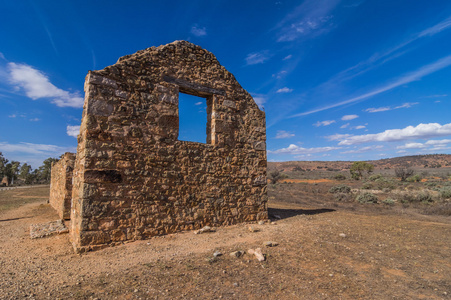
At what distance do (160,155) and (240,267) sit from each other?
3012mm

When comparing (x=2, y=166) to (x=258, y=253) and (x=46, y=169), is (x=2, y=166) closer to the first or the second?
(x=46, y=169)

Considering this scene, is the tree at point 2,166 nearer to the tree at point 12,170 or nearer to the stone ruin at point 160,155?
the tree at point 12,170

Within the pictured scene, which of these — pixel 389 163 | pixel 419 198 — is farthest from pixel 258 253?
pixel 389 163

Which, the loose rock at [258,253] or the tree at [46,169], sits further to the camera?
the tree at [46,169]

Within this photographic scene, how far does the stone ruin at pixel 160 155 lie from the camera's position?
4852 mm

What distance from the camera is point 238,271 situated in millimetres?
3705

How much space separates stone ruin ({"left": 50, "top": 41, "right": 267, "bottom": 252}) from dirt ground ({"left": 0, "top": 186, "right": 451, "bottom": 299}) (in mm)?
514

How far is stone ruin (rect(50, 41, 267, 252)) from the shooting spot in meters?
4.85

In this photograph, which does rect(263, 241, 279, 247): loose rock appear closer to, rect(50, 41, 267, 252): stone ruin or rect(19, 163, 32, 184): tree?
rect(50, 41, 267, 252): stone ruin

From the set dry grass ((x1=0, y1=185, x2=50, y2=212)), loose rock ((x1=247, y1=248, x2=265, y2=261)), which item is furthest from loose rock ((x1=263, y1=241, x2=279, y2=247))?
dry grass ((x1=0, y1=185, x2=50, y2=212))

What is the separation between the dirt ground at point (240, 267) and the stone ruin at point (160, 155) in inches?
20.3

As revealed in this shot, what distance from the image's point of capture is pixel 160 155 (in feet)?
18.3

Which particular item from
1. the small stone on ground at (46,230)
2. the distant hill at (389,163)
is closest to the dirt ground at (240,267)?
the small stone on ground at (46,230)

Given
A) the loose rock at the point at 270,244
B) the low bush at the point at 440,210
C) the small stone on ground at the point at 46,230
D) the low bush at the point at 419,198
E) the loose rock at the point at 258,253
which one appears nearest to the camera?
the loose rock at the point at 258,253
